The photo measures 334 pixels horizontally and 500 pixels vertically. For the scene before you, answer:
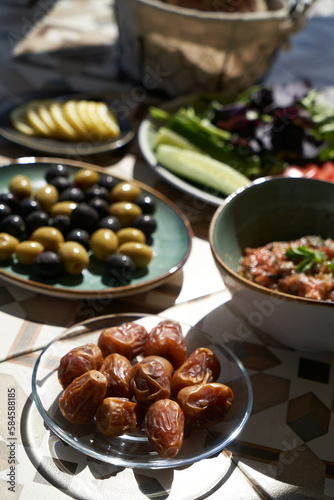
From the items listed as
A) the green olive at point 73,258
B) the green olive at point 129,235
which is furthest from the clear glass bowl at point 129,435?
the green olive at point 129,235

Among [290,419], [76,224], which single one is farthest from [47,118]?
[290,419]

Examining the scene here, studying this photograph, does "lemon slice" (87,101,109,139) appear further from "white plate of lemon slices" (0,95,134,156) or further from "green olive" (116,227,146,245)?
"green olive" (116,227,146,245)

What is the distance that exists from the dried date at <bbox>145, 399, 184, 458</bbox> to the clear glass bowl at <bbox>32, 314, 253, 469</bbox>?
22 mm

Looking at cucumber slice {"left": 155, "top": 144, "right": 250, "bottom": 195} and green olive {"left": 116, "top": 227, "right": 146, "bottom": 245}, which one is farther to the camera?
cucumber slice {"left": 155, "top": 144, "right": 250, "bottom": 195}

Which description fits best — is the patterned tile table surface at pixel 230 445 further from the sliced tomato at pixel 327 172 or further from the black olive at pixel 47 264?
the sliced tomato at pixel 327 172

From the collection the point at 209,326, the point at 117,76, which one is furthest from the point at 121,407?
the point at 117,76

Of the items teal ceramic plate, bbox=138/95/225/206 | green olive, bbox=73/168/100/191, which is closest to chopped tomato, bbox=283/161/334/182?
teal ceramic plate, bbox=138/95/225/206

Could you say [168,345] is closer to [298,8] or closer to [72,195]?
[72,195]

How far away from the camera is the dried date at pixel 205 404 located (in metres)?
0.86

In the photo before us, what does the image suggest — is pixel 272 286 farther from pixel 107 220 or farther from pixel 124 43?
pixel 124 43

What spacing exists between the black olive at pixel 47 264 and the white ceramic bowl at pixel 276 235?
35 cm

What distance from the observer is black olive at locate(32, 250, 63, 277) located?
117 cm

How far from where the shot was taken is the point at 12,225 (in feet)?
4.20

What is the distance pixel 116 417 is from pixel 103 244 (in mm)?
517
